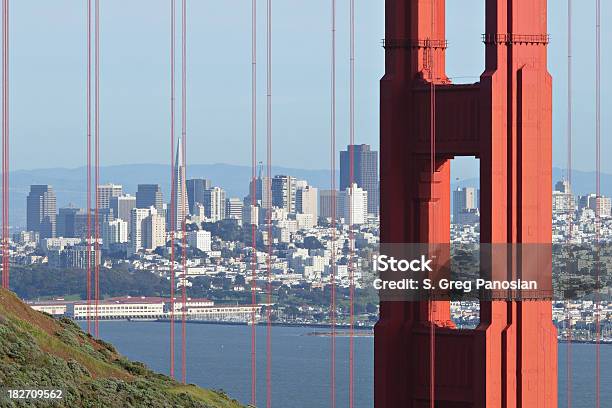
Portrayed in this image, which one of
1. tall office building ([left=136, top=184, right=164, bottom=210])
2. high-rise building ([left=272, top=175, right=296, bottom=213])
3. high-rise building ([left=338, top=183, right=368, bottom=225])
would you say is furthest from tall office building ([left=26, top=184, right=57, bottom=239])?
high-rise building ([left=338, top=183, right=368, bottom=225])

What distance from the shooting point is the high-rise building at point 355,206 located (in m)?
96.8

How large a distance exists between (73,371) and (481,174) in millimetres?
3619

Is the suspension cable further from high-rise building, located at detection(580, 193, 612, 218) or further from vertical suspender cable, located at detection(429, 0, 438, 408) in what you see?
high-rise building, located at detection(580, 193, 612, 218)

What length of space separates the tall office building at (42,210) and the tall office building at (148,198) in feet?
22.9

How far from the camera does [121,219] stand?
142000 millimetres

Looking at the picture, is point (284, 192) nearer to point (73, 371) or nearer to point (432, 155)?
point (432, 155)

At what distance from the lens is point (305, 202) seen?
431ft

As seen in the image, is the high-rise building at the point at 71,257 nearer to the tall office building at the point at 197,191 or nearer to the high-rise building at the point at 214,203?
the high-rise building at the point at 214,203

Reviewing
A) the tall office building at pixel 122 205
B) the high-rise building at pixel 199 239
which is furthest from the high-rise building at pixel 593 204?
the tall office building at pixel 122 205

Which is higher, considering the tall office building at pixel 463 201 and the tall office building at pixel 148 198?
the tall office building at pixel 148 198

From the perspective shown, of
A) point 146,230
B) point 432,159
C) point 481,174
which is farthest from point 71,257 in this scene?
point 481,174

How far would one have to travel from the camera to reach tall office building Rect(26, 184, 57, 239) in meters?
137

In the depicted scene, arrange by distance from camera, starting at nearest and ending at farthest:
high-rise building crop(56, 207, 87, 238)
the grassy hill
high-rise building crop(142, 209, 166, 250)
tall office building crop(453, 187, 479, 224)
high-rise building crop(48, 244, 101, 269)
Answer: the grassy hill < tall office building crop(453, 187, 479, 224) < high-rise building crop(48, 244, 101, 269) < high-rise building crop(56, 207, 87, 238) < high-rise building crop(142, 209, 166, 250)

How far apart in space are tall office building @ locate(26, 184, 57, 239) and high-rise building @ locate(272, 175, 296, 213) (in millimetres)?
17390
